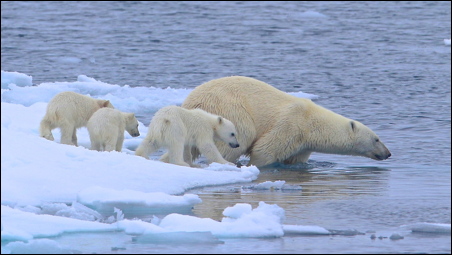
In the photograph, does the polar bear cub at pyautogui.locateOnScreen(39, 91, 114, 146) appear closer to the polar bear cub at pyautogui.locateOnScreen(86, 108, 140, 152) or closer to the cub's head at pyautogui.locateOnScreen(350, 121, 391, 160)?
the polar bear cub at pyautogui.locateOnScreen(86, 108, 140, 152)

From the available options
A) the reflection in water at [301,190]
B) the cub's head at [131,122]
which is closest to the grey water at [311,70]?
the reflection in water at [301,190]

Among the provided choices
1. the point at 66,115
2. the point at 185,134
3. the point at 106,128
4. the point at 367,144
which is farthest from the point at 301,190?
the point at 66,115

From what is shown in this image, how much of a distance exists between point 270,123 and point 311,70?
9.62 m

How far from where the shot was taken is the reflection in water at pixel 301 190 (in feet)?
20.5

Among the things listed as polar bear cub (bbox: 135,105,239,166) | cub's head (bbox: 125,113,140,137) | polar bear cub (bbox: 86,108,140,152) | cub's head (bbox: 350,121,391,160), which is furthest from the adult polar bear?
polar bear cub (bbox: 86,108,140,152)

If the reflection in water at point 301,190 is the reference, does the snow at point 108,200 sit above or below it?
above

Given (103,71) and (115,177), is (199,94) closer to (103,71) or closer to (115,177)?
(115,177)

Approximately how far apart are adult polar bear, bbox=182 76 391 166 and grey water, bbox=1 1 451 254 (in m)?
0.22

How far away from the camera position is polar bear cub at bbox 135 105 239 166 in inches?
313

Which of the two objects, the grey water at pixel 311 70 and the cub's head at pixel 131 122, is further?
the cub's head at pixel 131 122

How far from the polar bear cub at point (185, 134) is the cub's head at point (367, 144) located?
1.39 m

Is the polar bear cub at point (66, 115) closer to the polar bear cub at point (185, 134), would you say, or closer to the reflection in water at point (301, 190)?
the polar bear cub at point (185, 134)

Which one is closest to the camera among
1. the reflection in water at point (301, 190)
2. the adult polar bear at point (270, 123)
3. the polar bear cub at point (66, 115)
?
the reflection in water at point (301, 190)

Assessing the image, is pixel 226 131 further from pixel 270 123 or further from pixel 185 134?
pixel 270 123
